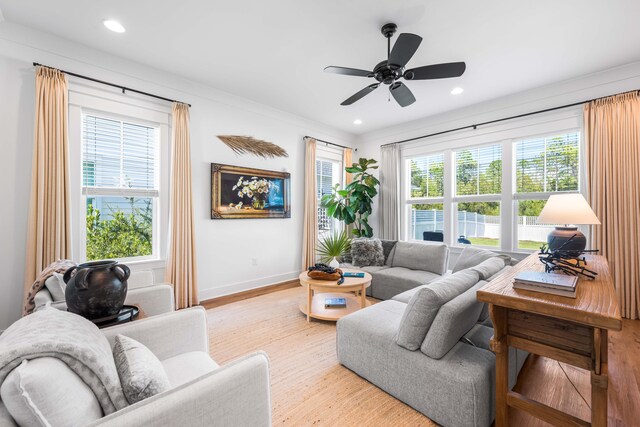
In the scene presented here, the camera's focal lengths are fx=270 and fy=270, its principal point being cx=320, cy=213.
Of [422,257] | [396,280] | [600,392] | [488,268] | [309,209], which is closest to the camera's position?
[600,392]

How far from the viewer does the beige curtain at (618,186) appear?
305cm

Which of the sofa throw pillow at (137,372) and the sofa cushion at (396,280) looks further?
the sofa cushion at (396,280)

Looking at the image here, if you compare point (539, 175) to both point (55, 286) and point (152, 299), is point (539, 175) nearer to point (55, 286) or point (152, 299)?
point (152, 299)

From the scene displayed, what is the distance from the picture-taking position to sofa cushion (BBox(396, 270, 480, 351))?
160 cm

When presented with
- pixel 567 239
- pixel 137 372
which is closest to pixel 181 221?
pixel 137 372

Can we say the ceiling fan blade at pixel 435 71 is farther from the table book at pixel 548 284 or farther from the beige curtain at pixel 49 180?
the beige curtain at pixel 49 180

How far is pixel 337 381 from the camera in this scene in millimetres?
1989

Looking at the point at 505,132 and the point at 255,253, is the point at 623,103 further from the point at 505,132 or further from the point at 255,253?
the point at 255,253

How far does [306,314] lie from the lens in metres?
3.08

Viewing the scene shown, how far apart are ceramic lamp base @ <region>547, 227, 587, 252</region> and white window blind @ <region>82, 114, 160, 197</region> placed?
4102mm

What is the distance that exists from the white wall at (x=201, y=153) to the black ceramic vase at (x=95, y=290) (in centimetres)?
188

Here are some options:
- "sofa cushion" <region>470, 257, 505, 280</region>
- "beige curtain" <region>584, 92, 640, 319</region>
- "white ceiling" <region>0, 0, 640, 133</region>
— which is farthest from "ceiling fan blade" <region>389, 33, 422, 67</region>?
"beige curtain" <region>584, 92, 640, 319</region>

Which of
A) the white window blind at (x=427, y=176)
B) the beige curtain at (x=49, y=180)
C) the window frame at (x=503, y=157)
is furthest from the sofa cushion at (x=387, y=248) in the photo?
the beige curtain at (x=49, y=180)

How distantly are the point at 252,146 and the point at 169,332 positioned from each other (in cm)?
323
